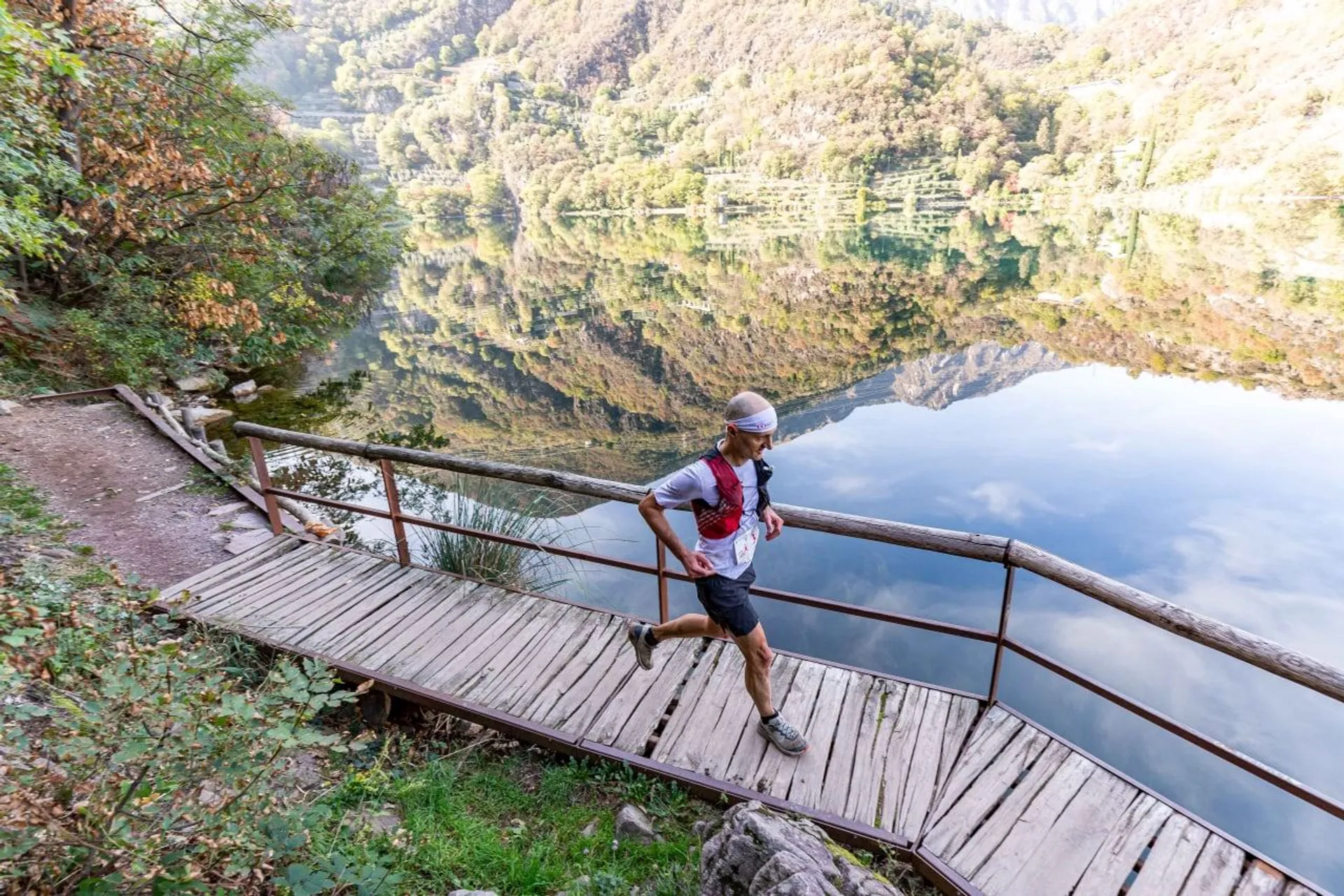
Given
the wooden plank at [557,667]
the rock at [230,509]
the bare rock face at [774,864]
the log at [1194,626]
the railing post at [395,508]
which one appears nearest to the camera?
the bare rock face at [774,864]

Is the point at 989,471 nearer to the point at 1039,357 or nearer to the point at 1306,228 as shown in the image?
the point at 1039,357

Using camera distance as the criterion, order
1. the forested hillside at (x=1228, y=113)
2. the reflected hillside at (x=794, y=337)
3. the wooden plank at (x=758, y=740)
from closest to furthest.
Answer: the wooden plank at (x=758, y=740) < the reflected hillside at (x=794, y=337) < the forested hillside at (x=1228, y=113)

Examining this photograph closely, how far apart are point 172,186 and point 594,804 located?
A: 11.1 metres

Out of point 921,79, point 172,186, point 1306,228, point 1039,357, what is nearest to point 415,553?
point 172,186

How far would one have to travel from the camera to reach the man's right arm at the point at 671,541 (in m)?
2.75

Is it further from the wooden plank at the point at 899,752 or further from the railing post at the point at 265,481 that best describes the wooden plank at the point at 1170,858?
the railing post at the point at 265,481

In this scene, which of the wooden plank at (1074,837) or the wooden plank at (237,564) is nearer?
the wooden plank at (1074,837)

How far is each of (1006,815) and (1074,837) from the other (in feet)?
0.81

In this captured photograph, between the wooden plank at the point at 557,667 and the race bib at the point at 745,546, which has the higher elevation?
the race bib at the point at 745,546

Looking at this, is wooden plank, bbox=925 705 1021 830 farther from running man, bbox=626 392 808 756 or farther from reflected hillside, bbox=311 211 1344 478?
reflected hillside, bbox=311 211 1344 478

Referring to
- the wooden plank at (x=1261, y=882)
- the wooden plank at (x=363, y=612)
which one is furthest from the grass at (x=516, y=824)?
the wooden plank at (x=1261, y=882)

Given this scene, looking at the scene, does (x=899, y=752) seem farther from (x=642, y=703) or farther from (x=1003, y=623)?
(x=642, y=703)

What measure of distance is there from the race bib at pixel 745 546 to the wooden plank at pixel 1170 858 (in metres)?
1.85

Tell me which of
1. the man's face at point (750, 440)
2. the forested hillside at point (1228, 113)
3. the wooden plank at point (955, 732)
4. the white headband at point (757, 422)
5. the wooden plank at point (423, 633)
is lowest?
the wooden plank at point (423, 633)
